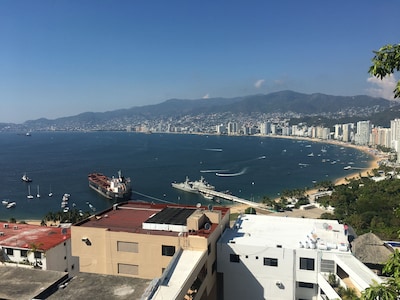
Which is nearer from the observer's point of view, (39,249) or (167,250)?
(167,250)

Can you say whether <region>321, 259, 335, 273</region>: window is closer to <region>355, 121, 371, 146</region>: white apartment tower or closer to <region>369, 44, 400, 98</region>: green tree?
<region>369, 44, 400, 98</region>: green tree

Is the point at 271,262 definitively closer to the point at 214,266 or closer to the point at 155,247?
the point at 214,266

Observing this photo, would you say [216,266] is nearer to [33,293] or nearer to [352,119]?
[33,293]

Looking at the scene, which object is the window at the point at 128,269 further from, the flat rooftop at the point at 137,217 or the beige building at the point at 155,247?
the flat rooftop at the point at 137,217

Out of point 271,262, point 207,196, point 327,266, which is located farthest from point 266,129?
point 327,266

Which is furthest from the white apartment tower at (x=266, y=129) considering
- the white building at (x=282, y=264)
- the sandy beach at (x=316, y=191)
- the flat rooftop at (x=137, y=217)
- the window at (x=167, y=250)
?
the window at (x=167, y=250)
